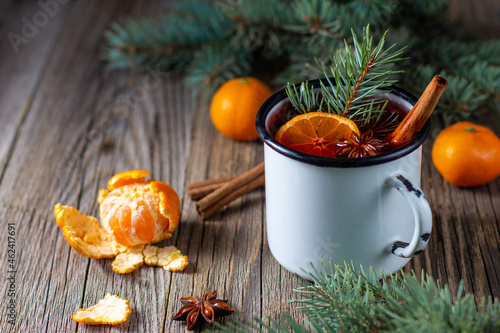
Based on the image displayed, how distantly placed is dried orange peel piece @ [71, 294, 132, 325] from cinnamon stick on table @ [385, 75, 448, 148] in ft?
1.59

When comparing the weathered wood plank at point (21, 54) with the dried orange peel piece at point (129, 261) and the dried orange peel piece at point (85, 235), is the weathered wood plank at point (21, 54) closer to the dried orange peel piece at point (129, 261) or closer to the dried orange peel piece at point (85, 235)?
the dried orange peel piece at point (85, 235)

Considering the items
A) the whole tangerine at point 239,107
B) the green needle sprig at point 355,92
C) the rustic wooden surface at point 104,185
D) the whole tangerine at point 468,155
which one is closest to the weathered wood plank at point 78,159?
the rustic wooden surface at point 104,185

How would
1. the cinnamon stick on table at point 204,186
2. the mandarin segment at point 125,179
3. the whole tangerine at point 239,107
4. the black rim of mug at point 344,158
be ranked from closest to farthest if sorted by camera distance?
1. the black rim of mug at point 344,158
2. the mandarin segment at point 125,179
3. the cinnamon stick on table at point 204,186
4. the whole tangerine at point 239,107

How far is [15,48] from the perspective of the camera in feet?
5.08

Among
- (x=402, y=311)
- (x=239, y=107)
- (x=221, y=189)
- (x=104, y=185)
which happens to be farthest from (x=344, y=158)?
(x=104, y=185)

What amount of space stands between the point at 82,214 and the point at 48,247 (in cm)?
8

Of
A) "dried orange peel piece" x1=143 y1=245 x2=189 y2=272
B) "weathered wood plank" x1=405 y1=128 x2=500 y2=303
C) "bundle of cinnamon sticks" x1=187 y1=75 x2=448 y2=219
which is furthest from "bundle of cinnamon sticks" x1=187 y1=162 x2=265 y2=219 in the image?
"weathered wood plank" x1=405 y1=128 x2=500 y2=303

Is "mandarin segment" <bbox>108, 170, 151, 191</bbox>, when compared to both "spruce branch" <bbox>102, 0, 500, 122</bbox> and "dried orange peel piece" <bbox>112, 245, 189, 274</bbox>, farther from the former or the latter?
"spruce branch" <bbox>102, 0, 500, 122</bbox>

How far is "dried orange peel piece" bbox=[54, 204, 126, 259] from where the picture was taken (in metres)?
0.87

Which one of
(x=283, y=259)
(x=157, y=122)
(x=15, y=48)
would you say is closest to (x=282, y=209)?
(x=283, y=259)

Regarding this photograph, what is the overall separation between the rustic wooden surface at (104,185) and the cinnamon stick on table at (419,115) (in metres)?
0.25

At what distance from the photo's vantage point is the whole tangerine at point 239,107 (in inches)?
44.5

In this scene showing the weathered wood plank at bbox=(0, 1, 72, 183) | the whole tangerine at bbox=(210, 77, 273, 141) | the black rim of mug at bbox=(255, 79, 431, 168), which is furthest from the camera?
the weathered wood plank at bbox=(0, 1, 72, 183)

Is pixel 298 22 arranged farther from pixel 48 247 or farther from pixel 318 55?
pixel 48 247
